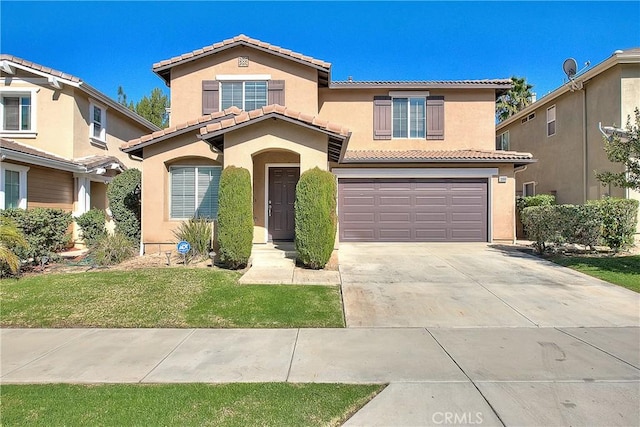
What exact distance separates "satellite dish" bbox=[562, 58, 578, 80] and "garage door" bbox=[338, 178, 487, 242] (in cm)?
673

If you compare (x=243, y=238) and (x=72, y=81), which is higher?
(x=72, y=81)

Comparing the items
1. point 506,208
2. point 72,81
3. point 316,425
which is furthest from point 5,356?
point 506,208

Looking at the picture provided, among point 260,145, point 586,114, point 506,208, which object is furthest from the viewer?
point 586,114

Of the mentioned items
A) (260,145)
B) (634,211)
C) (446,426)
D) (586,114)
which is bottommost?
(446,426)

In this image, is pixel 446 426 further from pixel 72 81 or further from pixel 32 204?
pixel 72 81

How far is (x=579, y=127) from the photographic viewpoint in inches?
647

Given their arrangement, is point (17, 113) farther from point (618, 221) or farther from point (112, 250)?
point (618, 221)

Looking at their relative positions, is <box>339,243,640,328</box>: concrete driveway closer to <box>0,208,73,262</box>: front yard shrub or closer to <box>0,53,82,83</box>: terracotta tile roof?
<box>0,208,73,262</box>: front yard shrub

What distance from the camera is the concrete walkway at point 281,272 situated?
8094 millimetres

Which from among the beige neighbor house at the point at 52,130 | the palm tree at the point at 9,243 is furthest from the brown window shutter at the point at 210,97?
the palm tree at the point at 9,243

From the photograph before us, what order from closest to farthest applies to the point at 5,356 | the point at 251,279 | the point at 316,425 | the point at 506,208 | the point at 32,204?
the point at 316,425 < the point at 5,356 < the point at 251,279 < the point at 32,204 < the point at 506,208

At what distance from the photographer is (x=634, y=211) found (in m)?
10.9

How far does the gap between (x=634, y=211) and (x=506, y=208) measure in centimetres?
377

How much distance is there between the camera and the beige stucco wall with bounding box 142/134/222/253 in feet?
38.1
